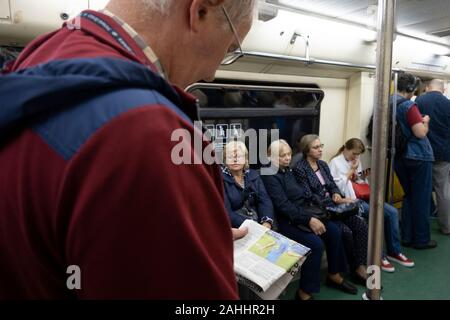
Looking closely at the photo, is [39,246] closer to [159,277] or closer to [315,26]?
[159,277]

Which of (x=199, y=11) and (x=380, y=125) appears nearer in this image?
(x=199, y=11)

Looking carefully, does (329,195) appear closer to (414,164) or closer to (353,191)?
(353,191)

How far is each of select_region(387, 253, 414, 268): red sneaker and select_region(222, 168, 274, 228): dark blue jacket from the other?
1626mm

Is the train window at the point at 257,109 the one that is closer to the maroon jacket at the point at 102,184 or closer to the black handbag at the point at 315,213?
the black handbag at the point at 315,213

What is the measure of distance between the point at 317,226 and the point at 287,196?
0.38m

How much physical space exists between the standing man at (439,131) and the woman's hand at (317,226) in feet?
7.06

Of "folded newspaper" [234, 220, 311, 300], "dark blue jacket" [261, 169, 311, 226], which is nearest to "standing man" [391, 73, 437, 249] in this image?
"dark blue jacket" [261, 169, 311, 226]

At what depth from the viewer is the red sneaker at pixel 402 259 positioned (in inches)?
139

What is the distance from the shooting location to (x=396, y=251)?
3.60m

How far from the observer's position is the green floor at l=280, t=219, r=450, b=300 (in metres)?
2.99

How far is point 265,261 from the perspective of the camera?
2.00m

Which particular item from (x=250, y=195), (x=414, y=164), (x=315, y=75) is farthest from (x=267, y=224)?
(x=414, y=164)
